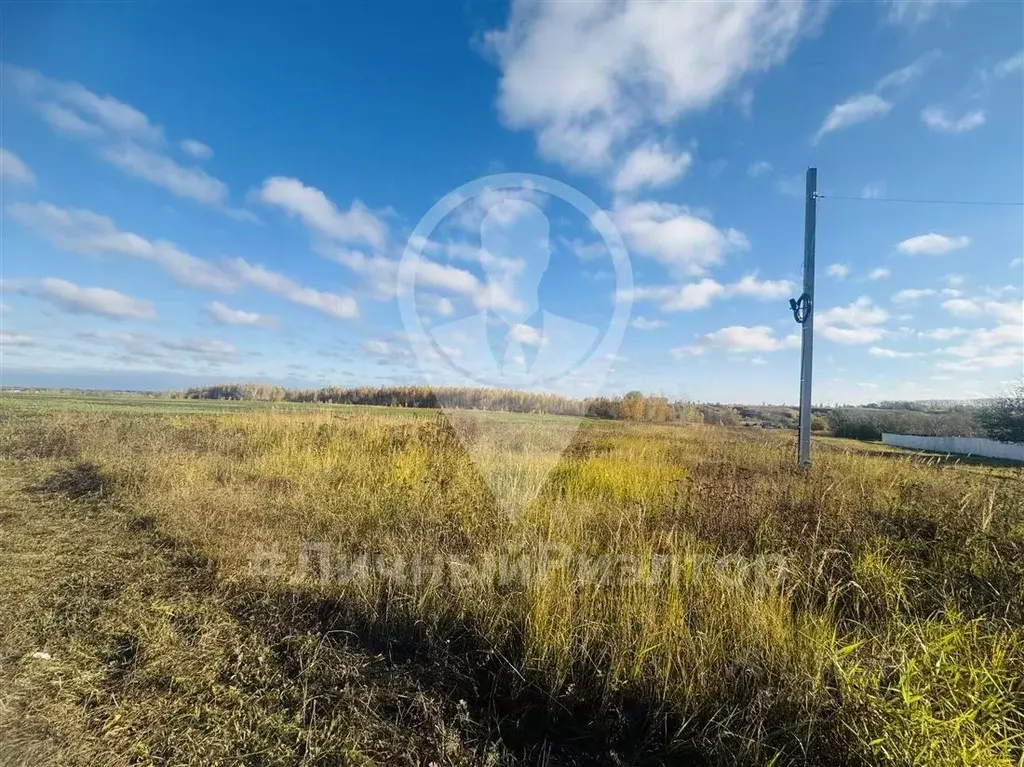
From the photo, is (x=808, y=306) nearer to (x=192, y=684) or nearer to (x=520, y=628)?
(x=520, y=628)

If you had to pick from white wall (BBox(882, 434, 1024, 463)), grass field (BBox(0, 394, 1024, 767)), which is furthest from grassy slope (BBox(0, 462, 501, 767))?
white wall (BBox(882, 434, 1024, 463))

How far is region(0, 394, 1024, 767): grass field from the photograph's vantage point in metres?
1.98

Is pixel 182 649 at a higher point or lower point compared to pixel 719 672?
lower

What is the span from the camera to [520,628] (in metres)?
2.80

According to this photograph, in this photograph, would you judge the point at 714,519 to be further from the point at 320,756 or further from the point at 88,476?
the point at 88,476

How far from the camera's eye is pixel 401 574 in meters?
3.49

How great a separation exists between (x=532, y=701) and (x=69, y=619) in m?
3.07

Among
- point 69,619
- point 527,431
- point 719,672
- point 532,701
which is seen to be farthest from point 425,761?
point 527,431

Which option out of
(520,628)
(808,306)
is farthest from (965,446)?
(520,628)

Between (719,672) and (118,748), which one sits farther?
(719,672)

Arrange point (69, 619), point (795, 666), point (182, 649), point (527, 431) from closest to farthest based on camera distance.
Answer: point (795, 666) < point (182, 649) < point (69, 619) < point (527, 431)

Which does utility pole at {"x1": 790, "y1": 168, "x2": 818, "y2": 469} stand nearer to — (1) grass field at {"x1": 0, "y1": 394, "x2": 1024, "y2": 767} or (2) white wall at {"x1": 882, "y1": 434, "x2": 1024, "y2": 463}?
(1) grass field at {"x1": 0, "y1": 394, "x2": 1024, "y2": 767}

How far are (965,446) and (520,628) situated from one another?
28312mm

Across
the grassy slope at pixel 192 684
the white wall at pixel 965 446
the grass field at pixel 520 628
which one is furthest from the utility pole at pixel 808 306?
the white wall at pixel 965 446
